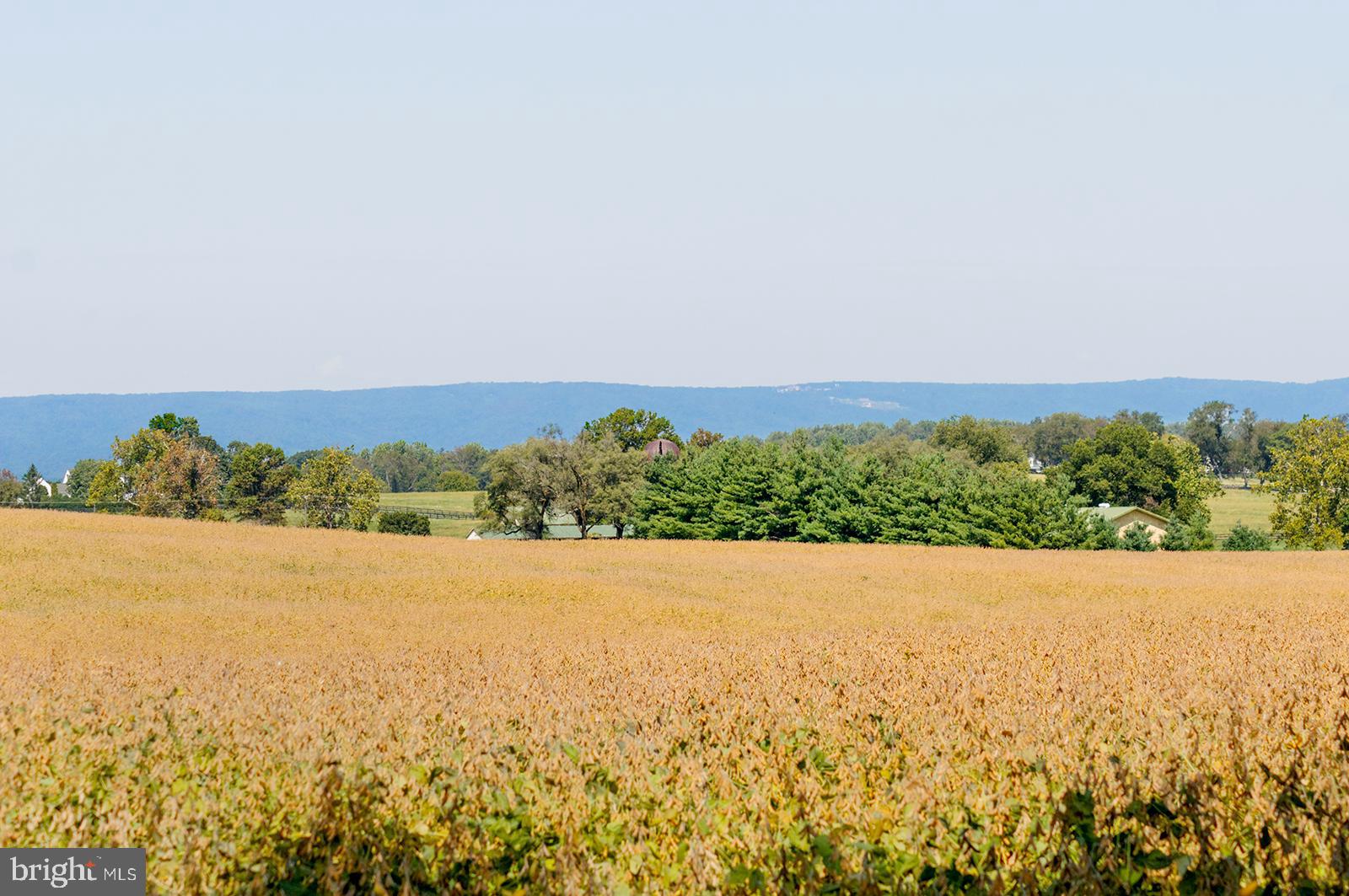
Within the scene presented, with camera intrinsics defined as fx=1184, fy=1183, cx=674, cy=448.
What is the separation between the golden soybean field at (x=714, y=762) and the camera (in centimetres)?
456

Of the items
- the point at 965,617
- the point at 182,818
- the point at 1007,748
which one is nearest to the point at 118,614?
the point at 965,617

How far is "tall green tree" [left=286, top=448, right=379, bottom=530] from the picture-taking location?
111375 mm

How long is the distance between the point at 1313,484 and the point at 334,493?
270ft

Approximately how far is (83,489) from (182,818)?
7808 inches

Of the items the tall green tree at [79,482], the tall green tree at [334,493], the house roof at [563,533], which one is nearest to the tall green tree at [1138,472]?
the house roof at [563,533]

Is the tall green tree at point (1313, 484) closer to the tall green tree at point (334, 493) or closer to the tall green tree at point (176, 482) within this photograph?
the tall green tree at point (334, 493)

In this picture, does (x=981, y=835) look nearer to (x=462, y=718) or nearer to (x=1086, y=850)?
(x=1086, y=850)

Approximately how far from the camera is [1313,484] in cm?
7956

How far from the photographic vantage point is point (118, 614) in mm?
17188

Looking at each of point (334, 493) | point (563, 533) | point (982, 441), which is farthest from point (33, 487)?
point (982, 441)

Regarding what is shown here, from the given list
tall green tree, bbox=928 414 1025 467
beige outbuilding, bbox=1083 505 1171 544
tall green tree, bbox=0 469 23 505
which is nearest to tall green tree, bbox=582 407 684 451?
tall green tree, bbox=928 414 1025 467

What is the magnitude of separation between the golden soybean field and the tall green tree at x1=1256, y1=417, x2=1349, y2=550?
7494cm

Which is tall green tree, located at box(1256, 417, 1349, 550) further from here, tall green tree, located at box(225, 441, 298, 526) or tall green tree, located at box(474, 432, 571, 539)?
tall green tree, located at box(225, 441, 298, 526)

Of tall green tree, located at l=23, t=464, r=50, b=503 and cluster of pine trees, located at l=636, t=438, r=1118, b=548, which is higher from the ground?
tall green tree, located at l=23, t=464, r=50, b=503
